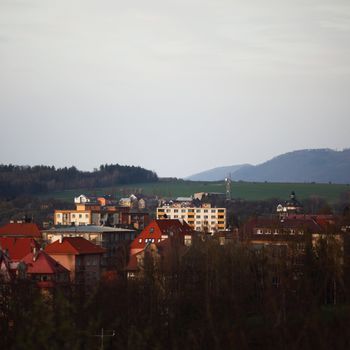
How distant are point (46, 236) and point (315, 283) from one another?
46379 millimetres

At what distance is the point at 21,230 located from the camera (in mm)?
97812

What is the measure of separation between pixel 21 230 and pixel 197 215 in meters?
49.1

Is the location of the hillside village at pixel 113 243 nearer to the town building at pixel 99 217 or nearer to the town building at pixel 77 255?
the town building at pixel 77 255

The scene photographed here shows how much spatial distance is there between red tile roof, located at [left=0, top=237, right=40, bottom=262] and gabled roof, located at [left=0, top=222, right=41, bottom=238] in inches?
523

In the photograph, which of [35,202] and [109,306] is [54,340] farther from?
[35,202]

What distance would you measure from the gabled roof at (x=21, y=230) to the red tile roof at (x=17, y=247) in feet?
43.6

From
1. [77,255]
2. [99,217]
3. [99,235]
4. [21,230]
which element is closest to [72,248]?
[77,255]

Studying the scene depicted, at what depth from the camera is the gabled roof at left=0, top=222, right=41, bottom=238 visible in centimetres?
9594

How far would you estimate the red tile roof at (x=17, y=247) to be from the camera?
77.8m

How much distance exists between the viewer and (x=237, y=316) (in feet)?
135

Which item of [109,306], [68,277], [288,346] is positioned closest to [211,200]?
[68,277]

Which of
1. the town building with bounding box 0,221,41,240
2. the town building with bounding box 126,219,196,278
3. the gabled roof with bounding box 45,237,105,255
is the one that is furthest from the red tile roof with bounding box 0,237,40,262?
the town building with bounding box 0,221,41,240

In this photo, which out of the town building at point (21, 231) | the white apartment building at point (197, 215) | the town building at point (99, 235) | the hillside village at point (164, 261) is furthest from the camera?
the white apartment building at point (197, 215)

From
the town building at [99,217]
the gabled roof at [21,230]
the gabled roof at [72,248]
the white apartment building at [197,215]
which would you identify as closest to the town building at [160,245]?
the gabled roof at [72,248]
